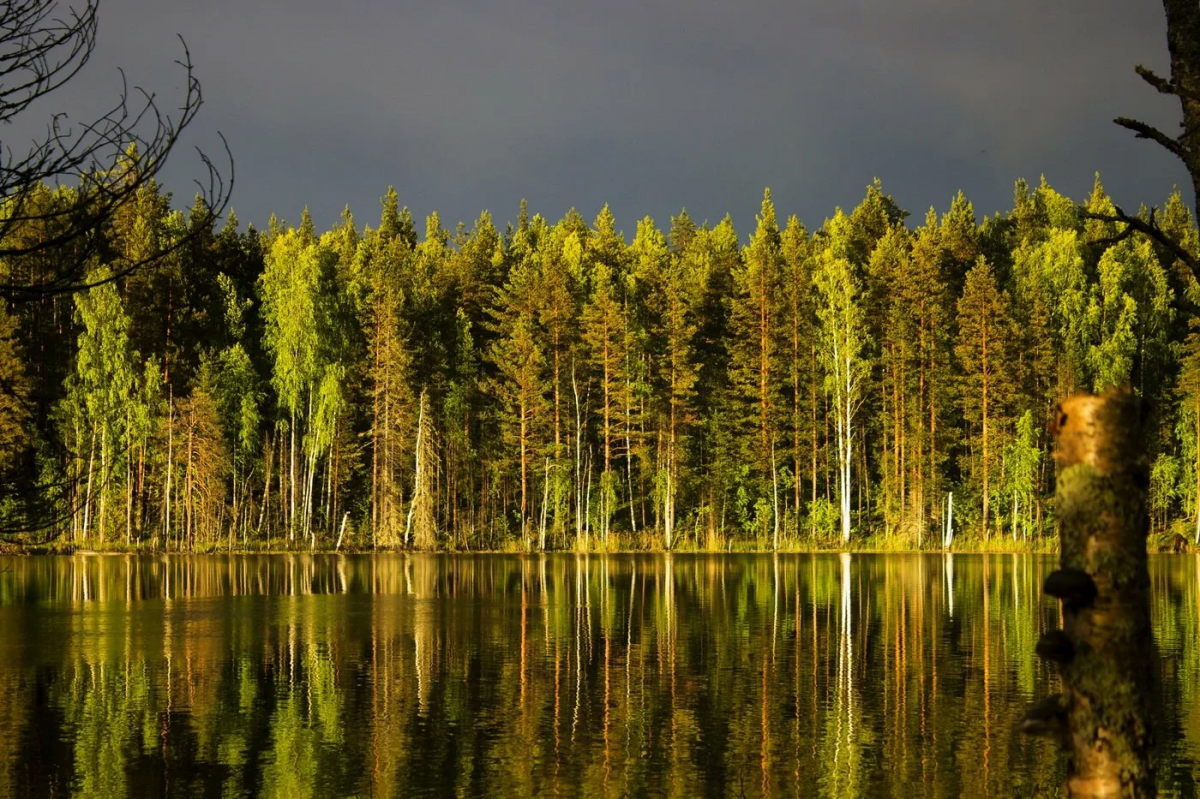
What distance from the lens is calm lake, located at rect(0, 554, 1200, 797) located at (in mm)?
16844

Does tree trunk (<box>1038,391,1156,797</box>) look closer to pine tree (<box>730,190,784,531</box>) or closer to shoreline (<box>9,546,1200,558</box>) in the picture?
shoreline (<box>9,546,1200,558</box>)

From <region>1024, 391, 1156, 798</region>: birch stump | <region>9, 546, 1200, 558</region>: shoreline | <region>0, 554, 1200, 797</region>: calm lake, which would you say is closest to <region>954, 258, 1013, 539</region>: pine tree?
<region>9, 546, 1200, 558</region>: shoreline

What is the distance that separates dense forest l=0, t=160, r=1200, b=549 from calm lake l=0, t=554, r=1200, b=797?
31.2 meters

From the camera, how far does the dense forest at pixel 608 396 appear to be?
7638cm

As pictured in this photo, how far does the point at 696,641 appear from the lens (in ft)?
→ 101

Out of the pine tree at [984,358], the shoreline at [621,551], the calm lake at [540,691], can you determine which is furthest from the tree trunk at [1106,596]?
the pine tree at [984,358]

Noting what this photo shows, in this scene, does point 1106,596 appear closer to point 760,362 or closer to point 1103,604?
point 1103,604

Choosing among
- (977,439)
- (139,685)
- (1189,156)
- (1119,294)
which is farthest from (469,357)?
(1189,156)

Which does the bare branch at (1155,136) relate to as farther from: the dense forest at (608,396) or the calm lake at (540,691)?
the dense forest at (608,396)

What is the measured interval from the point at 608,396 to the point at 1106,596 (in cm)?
7897

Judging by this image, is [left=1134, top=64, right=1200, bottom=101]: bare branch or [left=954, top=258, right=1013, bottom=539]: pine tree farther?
[left=954, top=258, right=1013, bottom=539]: pine tree

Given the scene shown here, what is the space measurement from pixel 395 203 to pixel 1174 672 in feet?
396

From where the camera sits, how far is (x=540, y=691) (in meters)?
23.5

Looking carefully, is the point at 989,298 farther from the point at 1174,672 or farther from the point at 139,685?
the point at 139,685
